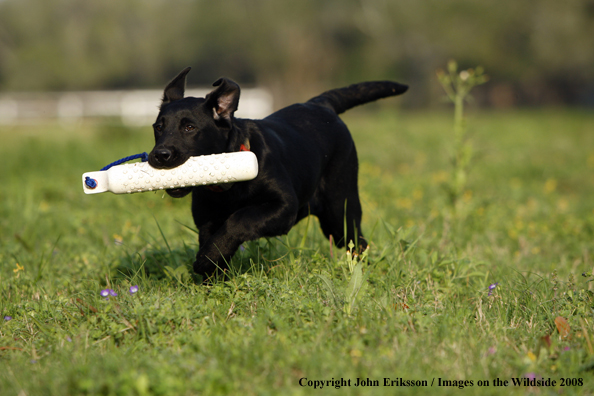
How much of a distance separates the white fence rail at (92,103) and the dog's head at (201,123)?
31.5 meters

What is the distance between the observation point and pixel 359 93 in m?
4.27

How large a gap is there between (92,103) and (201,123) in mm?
42260

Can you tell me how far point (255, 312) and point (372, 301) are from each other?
602mm

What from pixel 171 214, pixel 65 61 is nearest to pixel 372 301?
pixel 171 214

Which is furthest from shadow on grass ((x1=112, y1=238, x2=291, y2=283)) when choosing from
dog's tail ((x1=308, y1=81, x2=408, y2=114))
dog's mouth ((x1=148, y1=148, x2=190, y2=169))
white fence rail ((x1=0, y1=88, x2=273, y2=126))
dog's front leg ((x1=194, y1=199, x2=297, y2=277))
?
white fence rail ((x1=0, y1=88, x2=273, y2=126))

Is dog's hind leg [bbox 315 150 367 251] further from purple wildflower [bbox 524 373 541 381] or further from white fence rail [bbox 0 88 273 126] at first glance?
white fence rail [bbox 0 88 273 126]

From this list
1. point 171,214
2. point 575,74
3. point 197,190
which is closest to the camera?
point 197,190

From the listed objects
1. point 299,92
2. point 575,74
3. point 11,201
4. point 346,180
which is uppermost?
point 346,180

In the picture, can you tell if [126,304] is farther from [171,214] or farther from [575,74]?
[575,74]

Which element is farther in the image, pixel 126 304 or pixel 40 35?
pixel 40 35

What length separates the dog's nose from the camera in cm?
282

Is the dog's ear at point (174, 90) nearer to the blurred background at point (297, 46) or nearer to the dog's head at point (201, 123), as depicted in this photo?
the dog's head at point (201, 123)

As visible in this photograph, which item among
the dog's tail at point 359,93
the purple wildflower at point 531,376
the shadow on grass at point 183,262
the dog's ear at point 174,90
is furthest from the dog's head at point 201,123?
the purple wildflower at point 531,376

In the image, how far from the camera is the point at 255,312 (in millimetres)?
2855
